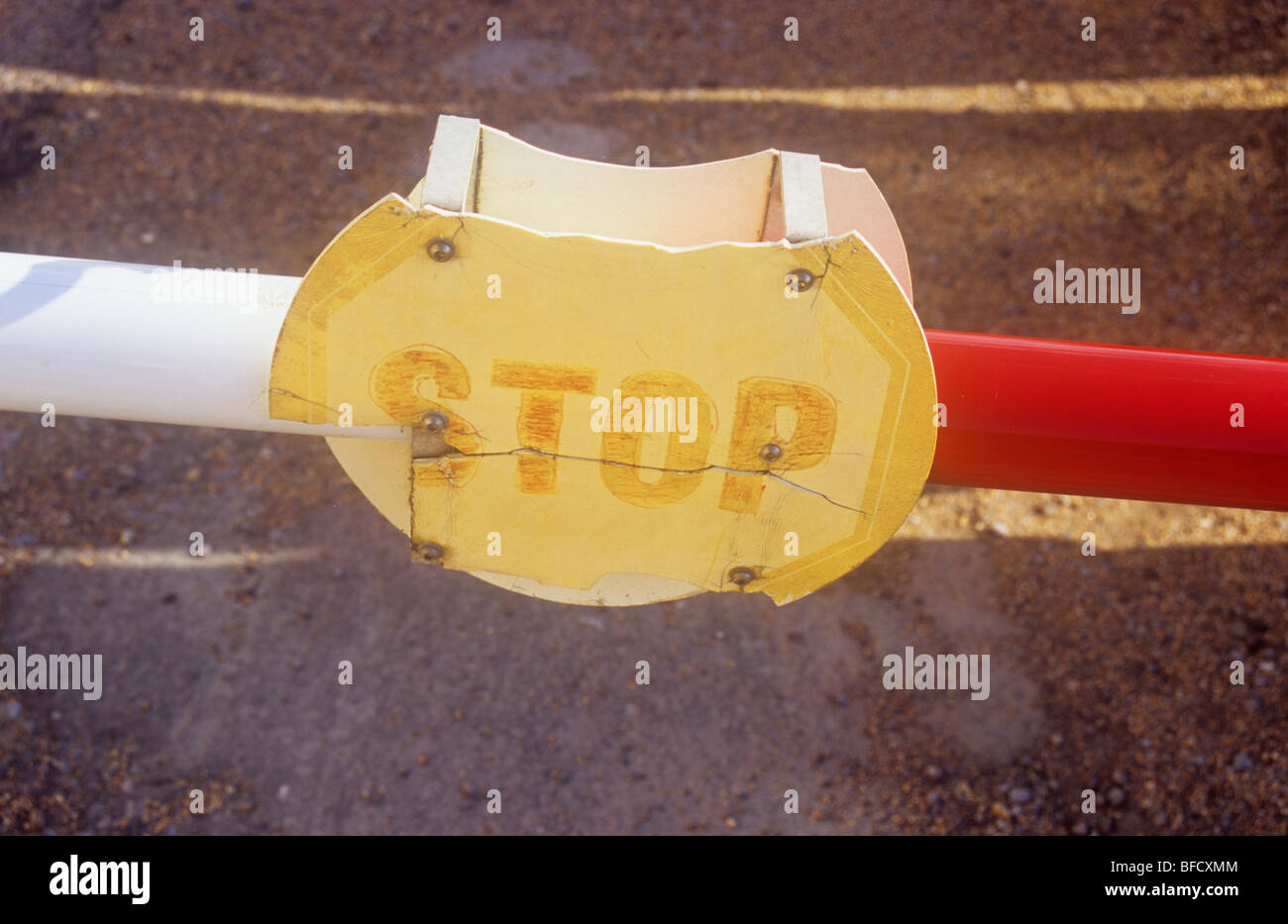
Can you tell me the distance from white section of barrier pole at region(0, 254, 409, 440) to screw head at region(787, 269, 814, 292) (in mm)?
561

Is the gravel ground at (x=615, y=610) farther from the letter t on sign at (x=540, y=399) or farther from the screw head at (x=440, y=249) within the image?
the screw head at (x=440, y=249)

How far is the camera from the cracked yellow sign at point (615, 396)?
0.97 metres

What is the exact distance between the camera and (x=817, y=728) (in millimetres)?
2834

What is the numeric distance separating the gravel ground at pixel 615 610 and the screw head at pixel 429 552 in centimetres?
178

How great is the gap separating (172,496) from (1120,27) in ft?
15.2

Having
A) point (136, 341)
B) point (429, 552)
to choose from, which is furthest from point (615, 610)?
point (136, 341)

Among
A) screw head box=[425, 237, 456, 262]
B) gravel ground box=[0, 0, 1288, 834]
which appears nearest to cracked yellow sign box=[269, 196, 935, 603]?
screw head box=[425, 237, 456, 262]

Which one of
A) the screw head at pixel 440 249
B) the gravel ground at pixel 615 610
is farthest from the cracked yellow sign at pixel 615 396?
the gravel ground at pixel 615 610

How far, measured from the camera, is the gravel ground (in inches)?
107

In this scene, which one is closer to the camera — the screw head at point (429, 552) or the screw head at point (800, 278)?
the screw head at point (800, 278)

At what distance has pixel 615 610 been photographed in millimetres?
3006

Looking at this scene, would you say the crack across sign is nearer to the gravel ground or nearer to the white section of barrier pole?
the white section of barrier pole

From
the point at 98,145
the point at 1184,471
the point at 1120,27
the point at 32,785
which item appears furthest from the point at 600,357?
the point at 1120,27

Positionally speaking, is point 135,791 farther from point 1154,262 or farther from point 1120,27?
point 1120,27
